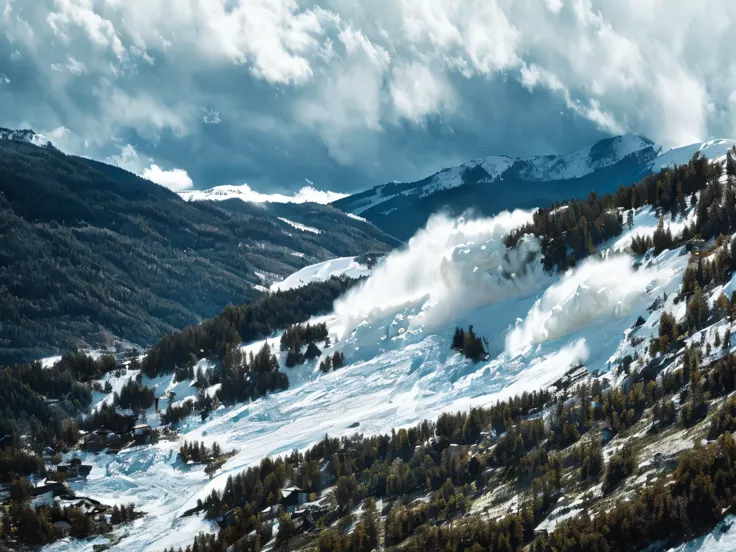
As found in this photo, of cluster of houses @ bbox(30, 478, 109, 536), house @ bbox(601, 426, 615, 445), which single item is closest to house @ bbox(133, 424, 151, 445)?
cluster of houses @ bbox(30, 478, 109, 536)

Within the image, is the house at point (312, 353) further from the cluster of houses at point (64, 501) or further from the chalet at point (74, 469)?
the cluster of houses at point (64, 501)

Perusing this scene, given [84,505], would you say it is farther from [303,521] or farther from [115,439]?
[303,521]

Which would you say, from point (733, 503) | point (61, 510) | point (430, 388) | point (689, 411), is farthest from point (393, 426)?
point (733, 503)

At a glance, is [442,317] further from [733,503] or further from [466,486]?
[733,503]

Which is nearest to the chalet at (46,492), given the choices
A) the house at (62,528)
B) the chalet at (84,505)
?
the chalet at (84,505)

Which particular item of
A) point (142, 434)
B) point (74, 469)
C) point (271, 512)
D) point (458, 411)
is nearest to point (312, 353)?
point (142, 434)
